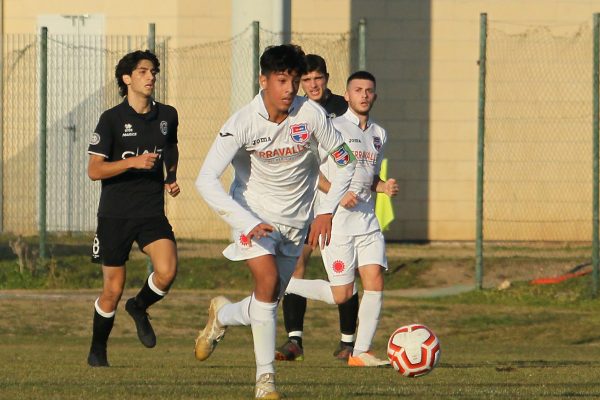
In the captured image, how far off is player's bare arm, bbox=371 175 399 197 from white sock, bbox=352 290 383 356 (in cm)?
83

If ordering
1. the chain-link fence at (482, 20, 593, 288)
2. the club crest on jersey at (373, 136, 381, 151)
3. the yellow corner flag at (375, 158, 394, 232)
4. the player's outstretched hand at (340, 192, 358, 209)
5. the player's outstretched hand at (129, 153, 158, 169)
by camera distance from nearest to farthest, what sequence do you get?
the player's outstretched hand at (129, 153, 158, 169), the player's outstretched hand at (340, 192, 358, 209), the club crest on jersey at (373, 136, 381, 151), the yellow corner flag at (375, 158, 394, 232), the chain-link fence at (482, 20, 593, 288)

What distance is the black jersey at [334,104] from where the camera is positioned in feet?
40.8

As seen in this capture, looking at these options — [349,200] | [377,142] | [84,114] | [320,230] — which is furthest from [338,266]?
[84,114]

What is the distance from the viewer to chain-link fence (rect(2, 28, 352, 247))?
2156 centimetres

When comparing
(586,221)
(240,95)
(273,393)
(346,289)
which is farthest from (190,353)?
(586,221)

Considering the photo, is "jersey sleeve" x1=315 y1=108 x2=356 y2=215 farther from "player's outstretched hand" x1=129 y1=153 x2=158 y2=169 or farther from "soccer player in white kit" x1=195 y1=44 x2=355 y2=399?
"player's outstretched hand" x1=129 y1=153 x2=158 y2=169

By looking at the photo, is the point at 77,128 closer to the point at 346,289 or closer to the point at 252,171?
the point at 346,289

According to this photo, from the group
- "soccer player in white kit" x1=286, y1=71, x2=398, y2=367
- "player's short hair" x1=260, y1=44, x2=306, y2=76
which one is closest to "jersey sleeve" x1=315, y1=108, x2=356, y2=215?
"player's short hair" x1=260, y1=44, x2=306, y2=76

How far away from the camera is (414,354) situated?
32.7 feet

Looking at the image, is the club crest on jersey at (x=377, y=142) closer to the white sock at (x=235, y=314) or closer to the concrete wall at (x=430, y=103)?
the white sock at (x=235, y=314)

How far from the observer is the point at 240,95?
19.6 metres

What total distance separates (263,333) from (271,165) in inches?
39.7

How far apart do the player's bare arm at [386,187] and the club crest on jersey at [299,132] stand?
253 cm

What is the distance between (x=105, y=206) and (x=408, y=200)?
1498 cm
